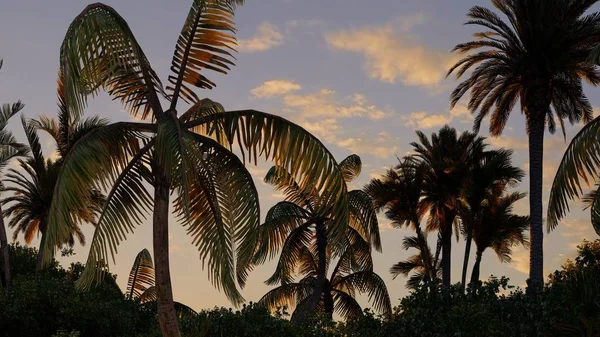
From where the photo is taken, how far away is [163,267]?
516 inches

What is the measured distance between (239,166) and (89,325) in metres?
13.1

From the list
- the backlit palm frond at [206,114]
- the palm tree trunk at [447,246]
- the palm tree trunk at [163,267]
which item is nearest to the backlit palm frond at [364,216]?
the palm tree trunk at [447,246]

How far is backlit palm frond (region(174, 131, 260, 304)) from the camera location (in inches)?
563

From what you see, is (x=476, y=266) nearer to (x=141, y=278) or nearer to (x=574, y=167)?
(x=141, y=278)

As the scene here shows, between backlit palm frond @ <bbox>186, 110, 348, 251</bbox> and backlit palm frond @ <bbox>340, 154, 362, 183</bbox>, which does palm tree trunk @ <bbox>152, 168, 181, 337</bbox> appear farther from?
backlit palm frond @ <bbox>340, 154, 362, 183</bbox>

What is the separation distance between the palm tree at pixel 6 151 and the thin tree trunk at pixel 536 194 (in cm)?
2007

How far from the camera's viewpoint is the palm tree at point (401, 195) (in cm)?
3838

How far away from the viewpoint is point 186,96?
14438 mm

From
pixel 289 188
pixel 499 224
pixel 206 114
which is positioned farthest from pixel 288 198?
pixel 206 114

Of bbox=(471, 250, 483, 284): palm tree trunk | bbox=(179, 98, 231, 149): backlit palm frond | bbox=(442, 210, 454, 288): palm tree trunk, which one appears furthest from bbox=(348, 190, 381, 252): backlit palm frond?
bbox=(179, 98, 231, 149): backlit palm frond

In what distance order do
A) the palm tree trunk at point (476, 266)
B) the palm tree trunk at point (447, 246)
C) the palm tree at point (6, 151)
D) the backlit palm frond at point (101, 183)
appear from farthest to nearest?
the palm tree trunk at point (476, 266), the palm tree trunk at point (447, 246), the palm tree at point (6, 151), the backlit palm frond at point (101, 183)

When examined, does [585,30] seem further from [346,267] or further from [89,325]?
[89,325]

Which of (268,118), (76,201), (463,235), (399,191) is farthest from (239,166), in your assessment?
(463,235)

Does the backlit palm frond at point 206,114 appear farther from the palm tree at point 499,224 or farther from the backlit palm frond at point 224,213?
the palm tree at point 499,224
